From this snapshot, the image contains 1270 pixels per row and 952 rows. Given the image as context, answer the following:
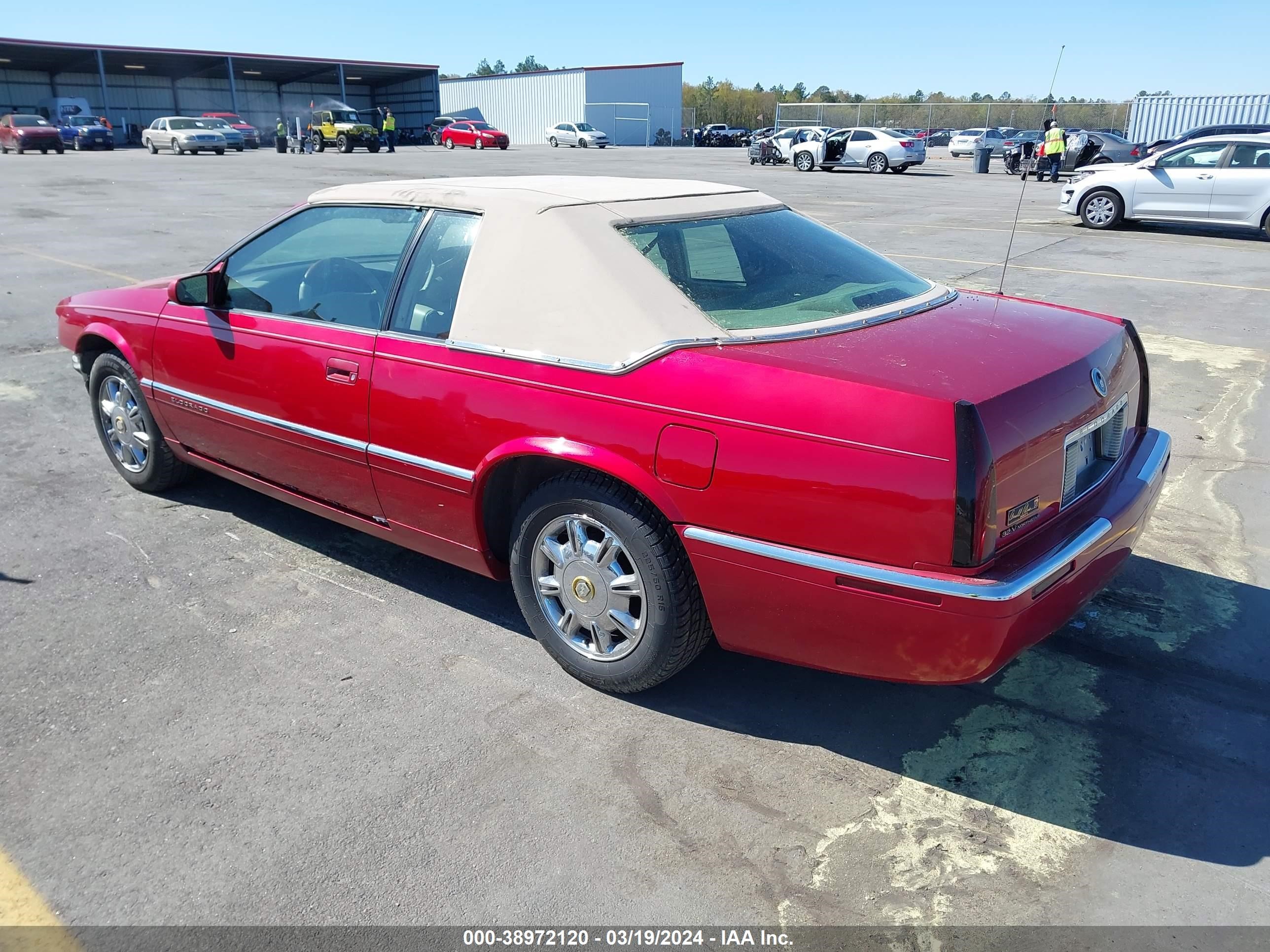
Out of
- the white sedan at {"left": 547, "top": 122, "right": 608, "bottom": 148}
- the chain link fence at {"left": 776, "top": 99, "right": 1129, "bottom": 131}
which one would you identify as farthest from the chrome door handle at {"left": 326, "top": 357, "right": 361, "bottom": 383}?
the white sedan at {"left": 547, "top": 122, "right": 608, "bottom": 148}

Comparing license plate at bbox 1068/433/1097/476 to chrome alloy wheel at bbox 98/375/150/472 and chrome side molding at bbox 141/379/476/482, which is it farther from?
chrome alloy wheel at bbox 98/375/150/472

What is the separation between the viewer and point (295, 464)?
389cm

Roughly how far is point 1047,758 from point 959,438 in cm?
119

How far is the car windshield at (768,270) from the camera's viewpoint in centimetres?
314

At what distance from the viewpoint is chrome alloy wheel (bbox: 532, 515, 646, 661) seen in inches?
120

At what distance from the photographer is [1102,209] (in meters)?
16.2

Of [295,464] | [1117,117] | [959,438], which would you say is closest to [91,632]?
[295,464]

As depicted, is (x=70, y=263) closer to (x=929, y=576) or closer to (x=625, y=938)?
(x=625, y=938)

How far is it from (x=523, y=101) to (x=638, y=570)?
2877 inches

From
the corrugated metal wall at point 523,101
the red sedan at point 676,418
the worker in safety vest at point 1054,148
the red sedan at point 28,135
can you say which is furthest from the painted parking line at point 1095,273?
the corrugated metal wall at point 523,101

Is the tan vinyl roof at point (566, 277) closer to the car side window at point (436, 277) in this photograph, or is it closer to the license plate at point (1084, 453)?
the car side window at point (436, 277)

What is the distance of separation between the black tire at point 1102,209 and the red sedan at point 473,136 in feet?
126

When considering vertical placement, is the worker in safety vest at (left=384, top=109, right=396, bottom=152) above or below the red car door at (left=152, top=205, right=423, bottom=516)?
above

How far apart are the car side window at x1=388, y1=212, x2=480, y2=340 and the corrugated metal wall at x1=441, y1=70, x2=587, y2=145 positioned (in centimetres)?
6297
